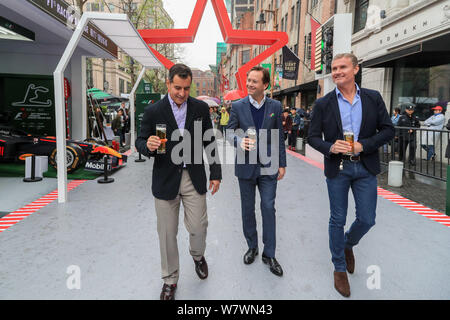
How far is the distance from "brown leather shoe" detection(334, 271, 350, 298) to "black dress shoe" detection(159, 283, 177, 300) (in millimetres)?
1439

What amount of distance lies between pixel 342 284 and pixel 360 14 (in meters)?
16.7

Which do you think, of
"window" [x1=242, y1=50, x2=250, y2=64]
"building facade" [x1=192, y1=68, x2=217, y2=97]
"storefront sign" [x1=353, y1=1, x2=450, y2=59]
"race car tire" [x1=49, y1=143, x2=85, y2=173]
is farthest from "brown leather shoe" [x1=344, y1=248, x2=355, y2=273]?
"building facade" [x1=192, y1=68, x2=217, y2=97]

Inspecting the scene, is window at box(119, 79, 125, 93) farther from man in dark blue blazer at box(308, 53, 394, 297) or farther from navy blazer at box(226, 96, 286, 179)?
man in dark blue blazer at box(308, 53, 394, 297)

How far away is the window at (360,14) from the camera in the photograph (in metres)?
15.8

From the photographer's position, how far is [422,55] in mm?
10250

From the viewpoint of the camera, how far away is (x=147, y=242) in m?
4.00

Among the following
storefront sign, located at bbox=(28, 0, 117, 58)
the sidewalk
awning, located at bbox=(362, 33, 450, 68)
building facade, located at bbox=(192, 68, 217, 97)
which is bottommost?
the sidewalk

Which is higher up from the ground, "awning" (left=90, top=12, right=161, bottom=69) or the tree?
the tree

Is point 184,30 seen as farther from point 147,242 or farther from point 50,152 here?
point 147,242

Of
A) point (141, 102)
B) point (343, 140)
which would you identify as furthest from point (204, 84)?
point (343, 140)

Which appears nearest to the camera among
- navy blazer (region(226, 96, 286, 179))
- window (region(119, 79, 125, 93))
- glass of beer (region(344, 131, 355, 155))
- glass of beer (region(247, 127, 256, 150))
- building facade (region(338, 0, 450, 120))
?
glass of beer (region(344, 131, 355, 155))

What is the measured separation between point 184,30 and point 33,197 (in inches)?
201

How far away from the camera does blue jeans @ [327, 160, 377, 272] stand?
291 cm
